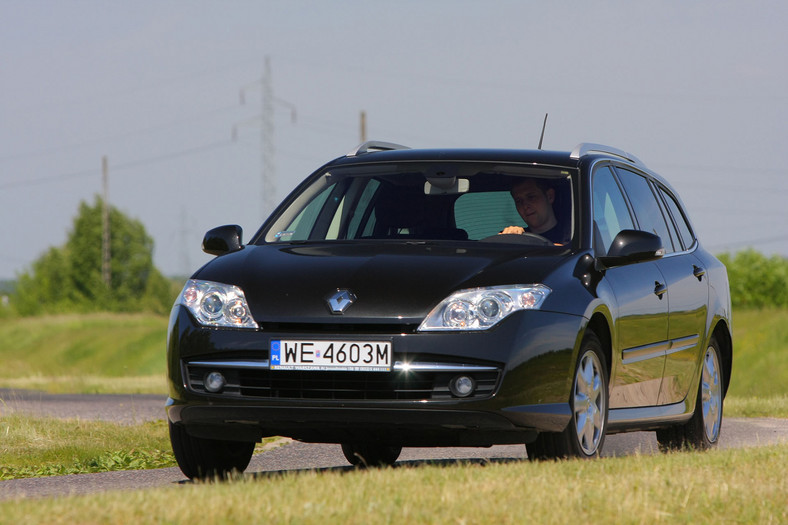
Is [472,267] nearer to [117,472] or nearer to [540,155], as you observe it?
[540,155]

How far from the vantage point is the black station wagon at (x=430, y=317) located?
6473 millimetres

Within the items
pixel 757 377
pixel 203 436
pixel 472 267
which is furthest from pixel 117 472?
pixel 757 377

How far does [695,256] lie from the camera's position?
9.68m

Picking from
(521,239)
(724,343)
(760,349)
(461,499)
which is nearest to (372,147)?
(521,239)

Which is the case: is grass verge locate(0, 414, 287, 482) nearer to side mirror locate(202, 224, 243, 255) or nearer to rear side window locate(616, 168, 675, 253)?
side mirror locate(202, 224, 243, 255)

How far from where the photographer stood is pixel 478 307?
21.4 feet

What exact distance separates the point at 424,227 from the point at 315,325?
1541 millimetres

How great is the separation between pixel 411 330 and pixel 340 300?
1.24 feet

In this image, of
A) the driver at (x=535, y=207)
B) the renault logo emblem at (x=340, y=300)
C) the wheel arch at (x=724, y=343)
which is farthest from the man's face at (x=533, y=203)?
the wheel arch at (x=724, y=343)

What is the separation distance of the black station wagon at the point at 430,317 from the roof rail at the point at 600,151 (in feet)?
0.15

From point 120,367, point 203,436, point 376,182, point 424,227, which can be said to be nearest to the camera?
point 203,436

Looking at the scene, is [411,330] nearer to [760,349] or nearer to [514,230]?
[514,230]

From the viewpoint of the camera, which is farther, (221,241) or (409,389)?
(221,241)

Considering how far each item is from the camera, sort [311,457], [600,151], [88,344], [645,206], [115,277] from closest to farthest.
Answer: [600,151], [645,206], [311,457], [88,344], [115,277]
